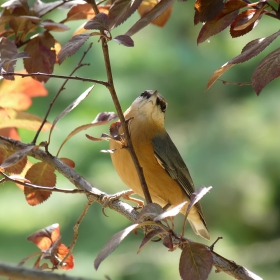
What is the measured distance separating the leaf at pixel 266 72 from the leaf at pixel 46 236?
0.66 meters

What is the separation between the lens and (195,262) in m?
1.02

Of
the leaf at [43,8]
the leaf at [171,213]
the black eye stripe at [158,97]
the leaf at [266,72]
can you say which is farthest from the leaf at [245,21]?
the black eye stripe at [158,97]

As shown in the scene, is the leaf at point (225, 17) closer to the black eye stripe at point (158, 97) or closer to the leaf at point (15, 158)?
the leaf at point (15, 158)

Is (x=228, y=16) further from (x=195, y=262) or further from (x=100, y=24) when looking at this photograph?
(x=195, y=262)

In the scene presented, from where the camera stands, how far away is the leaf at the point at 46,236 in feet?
4.68

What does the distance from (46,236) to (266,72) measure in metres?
0.70

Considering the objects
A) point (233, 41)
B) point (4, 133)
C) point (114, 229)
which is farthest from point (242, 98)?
point (4, 133)

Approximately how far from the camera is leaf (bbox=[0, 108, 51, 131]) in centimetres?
155

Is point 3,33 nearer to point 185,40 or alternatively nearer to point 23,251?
point 23,251

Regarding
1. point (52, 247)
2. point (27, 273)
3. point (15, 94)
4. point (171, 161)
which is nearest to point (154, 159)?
point (171, 161)

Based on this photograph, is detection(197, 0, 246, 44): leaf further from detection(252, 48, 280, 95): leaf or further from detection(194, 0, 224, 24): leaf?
detection(252, 48, 280, 95): leaf

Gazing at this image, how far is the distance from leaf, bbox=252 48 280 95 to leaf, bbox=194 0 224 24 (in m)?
0.15

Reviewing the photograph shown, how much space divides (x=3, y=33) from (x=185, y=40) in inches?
117

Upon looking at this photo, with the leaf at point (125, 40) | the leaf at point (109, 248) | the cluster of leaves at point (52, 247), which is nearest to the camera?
the leaf at point (109, 248)
